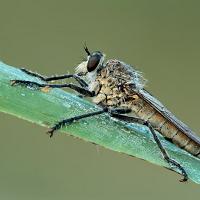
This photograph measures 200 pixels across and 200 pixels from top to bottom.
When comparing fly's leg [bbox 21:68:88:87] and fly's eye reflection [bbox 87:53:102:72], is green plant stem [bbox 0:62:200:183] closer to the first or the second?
fly's leg [bbox 21:68:88:87]

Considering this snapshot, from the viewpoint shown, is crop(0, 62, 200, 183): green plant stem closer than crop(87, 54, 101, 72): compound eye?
Yes

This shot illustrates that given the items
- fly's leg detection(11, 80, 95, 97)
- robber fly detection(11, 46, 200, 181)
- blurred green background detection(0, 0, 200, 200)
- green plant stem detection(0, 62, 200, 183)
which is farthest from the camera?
blurred green background detection(0, 0, 200, 200)

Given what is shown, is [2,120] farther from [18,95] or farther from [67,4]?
[18,95]

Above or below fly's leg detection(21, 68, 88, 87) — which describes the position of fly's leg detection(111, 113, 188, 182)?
above

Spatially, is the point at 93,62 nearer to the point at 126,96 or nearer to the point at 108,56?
the point at 126,96

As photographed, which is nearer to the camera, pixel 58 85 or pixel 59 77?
pixel 58 85

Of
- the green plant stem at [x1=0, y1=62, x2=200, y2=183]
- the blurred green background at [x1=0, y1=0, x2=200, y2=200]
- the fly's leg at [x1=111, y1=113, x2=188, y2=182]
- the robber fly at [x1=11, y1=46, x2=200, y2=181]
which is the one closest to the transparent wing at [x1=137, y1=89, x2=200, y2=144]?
the robber fly at [x1=11, y1=46, x2=200, y2=181]

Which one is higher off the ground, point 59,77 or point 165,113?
point 165,113

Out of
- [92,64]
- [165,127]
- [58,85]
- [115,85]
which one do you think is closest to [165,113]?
[165,127]
